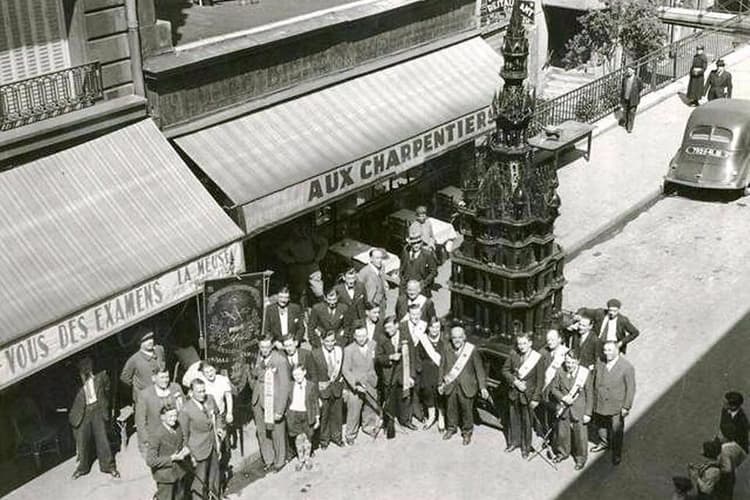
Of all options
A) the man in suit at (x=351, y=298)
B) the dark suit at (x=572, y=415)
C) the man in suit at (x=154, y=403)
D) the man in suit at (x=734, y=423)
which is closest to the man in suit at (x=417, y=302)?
the man in suit at (x=351, y=298)

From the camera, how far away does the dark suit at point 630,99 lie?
26.0 m

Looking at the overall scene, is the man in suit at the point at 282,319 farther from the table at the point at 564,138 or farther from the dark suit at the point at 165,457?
the table at the point at 564,138

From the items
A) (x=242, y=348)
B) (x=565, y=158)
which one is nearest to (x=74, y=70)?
(x=242, y=348)

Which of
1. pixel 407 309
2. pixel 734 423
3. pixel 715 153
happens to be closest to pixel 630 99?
pixel 715 153

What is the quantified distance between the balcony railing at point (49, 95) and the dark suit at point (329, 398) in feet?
15.5

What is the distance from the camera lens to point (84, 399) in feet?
45.1

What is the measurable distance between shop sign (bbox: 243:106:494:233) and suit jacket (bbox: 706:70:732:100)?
940 cm

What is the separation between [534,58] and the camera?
27250 millimetres

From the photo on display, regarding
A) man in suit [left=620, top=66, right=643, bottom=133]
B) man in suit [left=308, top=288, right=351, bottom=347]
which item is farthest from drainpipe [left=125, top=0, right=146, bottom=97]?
man in suit [left=620, top=66, right=643, bottom=133]

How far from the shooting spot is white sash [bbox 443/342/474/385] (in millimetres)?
14031

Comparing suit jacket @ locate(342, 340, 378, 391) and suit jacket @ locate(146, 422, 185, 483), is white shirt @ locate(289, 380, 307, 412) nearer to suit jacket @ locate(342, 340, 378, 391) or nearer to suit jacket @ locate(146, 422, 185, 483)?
suit jacket @ locate(342, 340, 378, 391)

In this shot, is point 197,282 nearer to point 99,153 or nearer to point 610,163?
point 99,153

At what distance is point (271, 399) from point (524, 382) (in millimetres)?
3202

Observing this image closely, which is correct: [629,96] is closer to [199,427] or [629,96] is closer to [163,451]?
[199,427]
